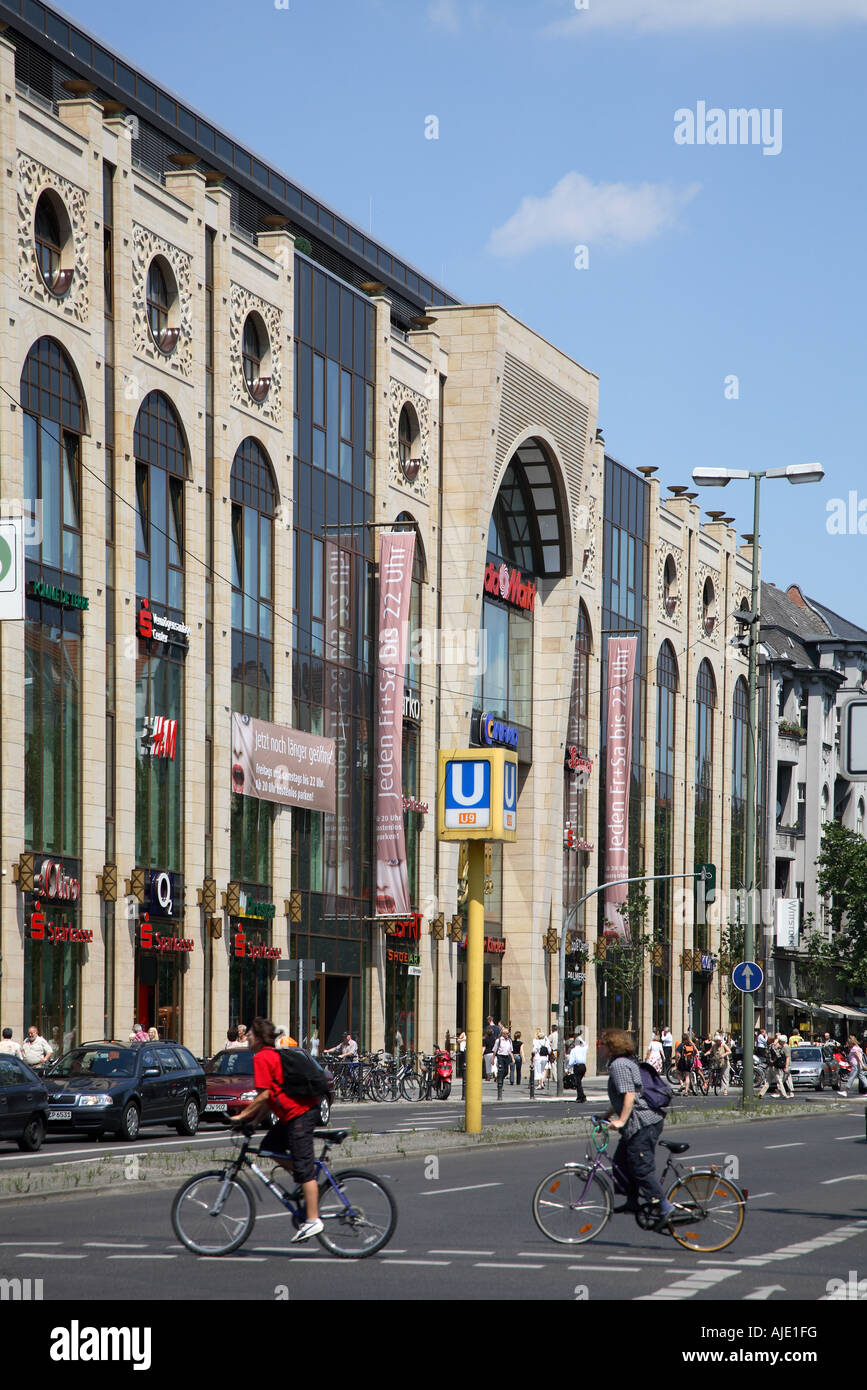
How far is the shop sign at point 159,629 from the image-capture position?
44.1 m

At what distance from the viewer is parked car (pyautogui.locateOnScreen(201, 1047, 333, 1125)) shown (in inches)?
1337

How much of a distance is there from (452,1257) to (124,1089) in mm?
16723

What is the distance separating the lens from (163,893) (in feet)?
145

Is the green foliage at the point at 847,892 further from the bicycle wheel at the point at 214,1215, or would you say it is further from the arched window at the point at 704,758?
the bicycle wheel at the point at 214,1215

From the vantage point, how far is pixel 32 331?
40.1m

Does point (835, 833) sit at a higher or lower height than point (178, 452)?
lower

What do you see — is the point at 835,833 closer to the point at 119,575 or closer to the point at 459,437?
the point at 459,437

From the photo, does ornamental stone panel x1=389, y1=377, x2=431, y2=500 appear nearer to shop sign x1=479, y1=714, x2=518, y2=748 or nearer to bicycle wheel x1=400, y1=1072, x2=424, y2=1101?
shop sign x1=479, y1=714, x2=518, y2=748

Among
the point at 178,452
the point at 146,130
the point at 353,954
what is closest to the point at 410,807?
the point at 353,954

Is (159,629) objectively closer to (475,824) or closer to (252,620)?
(252,620)

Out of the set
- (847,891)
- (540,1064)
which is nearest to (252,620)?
(540,1064)

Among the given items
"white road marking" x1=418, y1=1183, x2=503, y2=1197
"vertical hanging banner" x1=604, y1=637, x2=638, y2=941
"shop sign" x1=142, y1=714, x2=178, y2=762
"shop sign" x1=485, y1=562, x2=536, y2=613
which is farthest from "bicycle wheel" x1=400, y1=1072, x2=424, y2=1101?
"white road marking" x1=418, y1=1183, x2=503, y2=1197

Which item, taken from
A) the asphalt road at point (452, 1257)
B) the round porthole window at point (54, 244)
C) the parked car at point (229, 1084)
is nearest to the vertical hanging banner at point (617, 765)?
the round porthole window at point (54, 244)

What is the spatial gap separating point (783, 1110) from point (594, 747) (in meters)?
30.9
